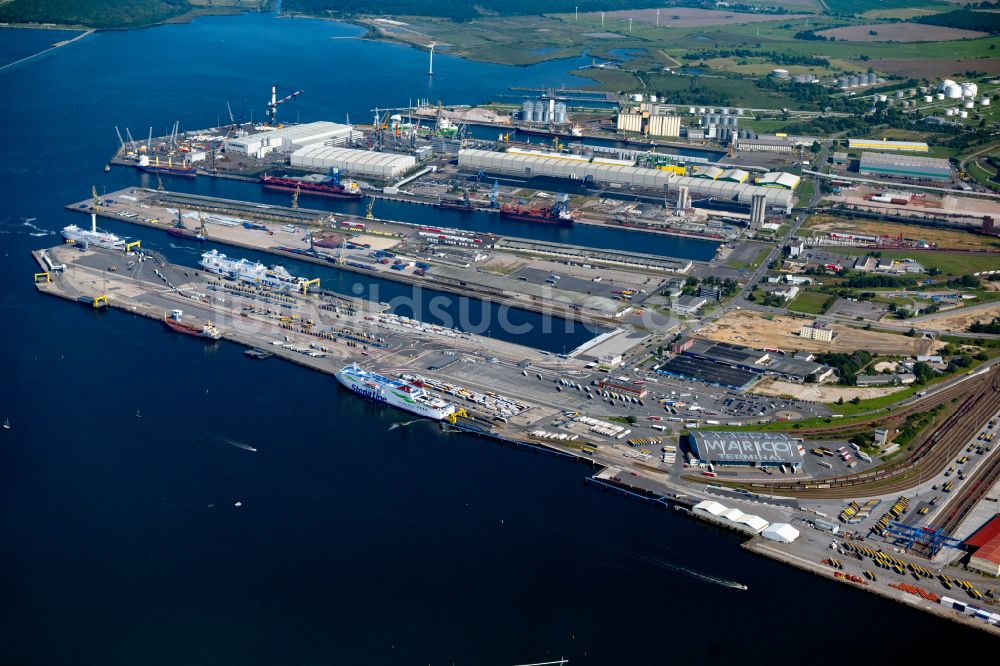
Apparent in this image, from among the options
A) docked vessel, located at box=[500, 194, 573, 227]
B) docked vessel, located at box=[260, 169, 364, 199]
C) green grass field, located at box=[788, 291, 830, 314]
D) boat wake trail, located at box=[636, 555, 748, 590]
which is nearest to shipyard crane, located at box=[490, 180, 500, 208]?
docked vessel, located at box=[500, 194, 573, 227]

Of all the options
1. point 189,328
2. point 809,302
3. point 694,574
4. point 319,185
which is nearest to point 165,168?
point 319,185

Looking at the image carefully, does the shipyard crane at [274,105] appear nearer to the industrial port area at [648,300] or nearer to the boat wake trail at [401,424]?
the industrial port area at [648,300]

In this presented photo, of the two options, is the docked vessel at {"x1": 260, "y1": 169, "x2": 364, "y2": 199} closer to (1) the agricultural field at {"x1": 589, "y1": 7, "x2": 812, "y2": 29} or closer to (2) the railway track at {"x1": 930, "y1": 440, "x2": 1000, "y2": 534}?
(2) the railway track at {"x1": 930, "y1": 440, "x2": 1000, "y2": 534}

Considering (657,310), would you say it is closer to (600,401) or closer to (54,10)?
(600,401)

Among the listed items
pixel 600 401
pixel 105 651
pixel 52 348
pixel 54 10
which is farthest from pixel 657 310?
pixel 54 10

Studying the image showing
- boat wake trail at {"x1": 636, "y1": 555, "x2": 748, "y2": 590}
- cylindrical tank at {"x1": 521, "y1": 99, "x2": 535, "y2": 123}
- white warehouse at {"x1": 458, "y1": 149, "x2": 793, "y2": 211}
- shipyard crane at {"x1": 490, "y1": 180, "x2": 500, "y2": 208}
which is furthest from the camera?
cylindrical tank at {"x1": 521, "y1": 99, "x2": 535, "y2": 123}

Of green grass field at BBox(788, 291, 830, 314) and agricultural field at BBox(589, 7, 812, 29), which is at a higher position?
agricultural field at BBox(589, 7, 812, 29)

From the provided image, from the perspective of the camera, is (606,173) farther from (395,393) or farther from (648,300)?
(395,393)

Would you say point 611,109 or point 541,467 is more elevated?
point 611,109
